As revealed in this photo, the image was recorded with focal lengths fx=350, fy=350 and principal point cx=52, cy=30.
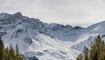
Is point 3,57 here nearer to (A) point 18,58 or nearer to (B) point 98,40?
(A) point 18,58

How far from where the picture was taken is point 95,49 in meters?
55.6

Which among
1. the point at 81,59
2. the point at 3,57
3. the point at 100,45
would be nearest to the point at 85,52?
the point at 81,59

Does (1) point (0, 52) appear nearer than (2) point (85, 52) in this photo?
Yes

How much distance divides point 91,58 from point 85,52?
12.6 meters

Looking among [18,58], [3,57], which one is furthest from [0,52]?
[18,58]

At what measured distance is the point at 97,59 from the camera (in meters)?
55.2

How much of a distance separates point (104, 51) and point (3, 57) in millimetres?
18453

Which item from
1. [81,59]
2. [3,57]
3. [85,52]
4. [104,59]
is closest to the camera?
[104,59]

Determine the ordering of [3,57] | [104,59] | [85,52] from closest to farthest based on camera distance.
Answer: [104,59] < [3,57] < [85,52]

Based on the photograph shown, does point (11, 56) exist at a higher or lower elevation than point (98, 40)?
lower

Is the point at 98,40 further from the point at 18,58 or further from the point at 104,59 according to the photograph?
the point at 18,58

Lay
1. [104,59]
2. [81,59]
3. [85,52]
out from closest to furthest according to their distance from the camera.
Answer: [104,59]
[85,52]
[81,59]

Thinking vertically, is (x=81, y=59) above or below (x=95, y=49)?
below

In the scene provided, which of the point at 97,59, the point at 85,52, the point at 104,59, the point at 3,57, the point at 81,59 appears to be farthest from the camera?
the point at 81,59
